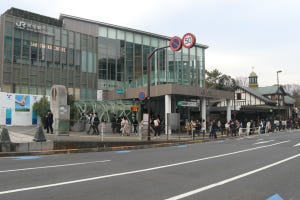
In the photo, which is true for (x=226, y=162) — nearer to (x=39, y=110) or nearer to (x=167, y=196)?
(x=167, y=196)

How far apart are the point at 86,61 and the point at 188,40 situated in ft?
90.4

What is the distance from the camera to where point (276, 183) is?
29.6 feet

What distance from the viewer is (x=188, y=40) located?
2497 centimetres

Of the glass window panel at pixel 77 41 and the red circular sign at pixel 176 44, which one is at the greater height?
the glass window panel at pixel 77 41

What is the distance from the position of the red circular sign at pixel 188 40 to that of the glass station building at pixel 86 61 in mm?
9476

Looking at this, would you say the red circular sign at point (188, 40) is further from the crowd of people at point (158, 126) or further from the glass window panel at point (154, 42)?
the glass window panel at point (154, 42)

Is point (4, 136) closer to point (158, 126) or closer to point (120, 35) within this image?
point (158, 126)

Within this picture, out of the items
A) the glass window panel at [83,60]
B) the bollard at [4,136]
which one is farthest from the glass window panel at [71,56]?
the bollard at [4,136]

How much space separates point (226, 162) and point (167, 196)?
260 inches

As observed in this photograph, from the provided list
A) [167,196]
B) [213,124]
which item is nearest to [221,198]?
[167,196]

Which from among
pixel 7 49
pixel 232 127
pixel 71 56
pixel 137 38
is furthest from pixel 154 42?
pixel 232 127

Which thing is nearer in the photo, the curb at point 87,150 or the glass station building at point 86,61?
the curb at point 87,150

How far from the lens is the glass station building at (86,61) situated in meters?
39.3

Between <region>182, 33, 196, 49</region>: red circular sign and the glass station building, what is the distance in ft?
31.1
